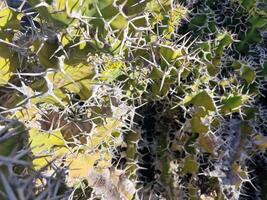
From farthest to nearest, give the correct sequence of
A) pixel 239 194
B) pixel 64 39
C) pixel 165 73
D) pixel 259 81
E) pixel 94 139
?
pixel 259 81 → pixel 239 194 → pixel 165 73 → pixel 94 139 → pixel 64 39

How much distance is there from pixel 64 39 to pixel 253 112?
3.74 feet

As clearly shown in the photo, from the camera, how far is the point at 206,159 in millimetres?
2316

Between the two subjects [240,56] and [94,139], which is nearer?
[94,139]

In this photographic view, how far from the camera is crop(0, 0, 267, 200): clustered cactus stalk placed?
1.52 m

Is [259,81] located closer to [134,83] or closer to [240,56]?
[240,56]

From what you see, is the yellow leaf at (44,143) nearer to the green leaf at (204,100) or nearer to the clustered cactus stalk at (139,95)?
the clustered cactus stalk at (139,95)

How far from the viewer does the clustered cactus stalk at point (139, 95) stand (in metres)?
1.52

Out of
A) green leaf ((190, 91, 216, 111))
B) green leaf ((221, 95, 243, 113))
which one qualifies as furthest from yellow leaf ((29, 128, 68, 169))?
green leaf ((221, 95, 243, 113))

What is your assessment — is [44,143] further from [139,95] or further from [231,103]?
[231,103]

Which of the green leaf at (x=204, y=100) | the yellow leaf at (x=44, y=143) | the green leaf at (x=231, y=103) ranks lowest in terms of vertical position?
the green leaf at (x=231, y=103)

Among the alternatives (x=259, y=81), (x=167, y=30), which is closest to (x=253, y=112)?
(x=259, y=81)

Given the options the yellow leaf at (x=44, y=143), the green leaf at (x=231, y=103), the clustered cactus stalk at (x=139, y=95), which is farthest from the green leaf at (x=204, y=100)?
the yellow leaf at (x=44, y=143)

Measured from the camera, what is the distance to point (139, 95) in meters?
2.15

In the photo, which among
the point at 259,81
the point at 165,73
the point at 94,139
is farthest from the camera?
the point at 259,81
